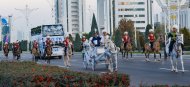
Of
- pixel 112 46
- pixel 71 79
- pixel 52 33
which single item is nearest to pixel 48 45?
pixel 112 46

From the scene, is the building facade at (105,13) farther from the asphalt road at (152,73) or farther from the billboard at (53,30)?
the asphalt road at (152,73)

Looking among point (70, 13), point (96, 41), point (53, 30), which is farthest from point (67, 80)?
point (70, 13)

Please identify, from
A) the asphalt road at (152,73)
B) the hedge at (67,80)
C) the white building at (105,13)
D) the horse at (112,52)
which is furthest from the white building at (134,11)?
the hedge at (67,80)

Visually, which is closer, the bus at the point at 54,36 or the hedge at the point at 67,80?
the hedge at the point at 67,80

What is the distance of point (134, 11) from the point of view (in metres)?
189

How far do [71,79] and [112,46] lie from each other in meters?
11.9

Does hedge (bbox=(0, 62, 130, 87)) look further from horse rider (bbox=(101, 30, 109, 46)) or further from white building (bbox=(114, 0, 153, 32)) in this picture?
white building (bbox=(114, 0, 153, 32))

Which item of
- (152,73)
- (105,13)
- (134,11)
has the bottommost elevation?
(152,73)

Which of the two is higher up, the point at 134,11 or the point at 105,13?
the point at 134,11

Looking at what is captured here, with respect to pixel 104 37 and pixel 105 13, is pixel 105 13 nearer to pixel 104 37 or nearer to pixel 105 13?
pixel 105 13

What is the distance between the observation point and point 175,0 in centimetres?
5497

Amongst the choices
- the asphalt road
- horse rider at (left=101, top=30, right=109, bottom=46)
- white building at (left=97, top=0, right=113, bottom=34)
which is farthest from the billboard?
white building at (left=97, top=0, right=113, bottom=34)

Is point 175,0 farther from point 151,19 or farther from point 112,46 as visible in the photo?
point 151,19

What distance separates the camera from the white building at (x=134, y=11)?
187m
